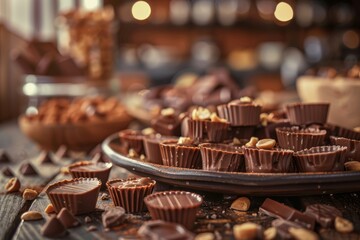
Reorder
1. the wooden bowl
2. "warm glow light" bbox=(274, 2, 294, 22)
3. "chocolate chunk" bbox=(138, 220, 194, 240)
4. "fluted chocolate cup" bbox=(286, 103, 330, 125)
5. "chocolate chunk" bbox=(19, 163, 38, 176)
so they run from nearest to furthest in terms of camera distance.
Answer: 1. "chocolate chunk" bbox=(138, 220, 194, 240)
2. "fluted chocolate cup" bbox=(286, 103, 330, 125)
3. "chocolate chunk" bbox=(19, 163, 38, 176)
4. the wooden bowl
5. "warm glow light" bbox=(274, 2, 294, 22)

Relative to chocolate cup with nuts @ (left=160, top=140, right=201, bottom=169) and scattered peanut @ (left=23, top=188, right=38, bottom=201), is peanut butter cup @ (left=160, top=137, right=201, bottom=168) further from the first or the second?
scattered peanut @ (left=23, top=188, right=38, bottom=201)

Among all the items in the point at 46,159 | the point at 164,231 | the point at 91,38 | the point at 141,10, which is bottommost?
the point at 46,159

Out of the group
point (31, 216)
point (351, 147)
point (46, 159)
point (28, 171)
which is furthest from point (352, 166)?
point (46, 159)

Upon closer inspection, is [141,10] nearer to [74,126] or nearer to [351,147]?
[74,126]

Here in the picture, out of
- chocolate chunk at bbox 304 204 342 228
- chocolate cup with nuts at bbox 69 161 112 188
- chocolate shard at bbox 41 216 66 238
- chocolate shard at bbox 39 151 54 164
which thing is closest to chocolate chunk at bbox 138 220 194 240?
chocolate shard at bbox 41 216 66 238

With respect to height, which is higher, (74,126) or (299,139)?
(299,139)

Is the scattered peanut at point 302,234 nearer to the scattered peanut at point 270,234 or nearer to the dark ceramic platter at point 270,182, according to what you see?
the scattered peanut at point 270,234

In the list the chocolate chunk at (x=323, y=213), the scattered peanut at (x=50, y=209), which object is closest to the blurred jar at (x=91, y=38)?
the scattered peanut at (x=50, y=209)

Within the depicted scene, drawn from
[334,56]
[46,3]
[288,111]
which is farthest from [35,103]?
[334,56]
